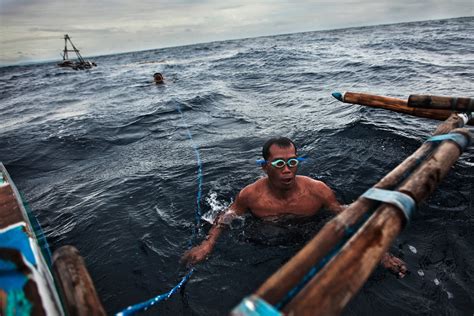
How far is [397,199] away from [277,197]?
2190mm

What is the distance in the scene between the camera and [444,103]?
13.3 ft

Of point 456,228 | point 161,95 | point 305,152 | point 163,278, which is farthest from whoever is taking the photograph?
point 161,95

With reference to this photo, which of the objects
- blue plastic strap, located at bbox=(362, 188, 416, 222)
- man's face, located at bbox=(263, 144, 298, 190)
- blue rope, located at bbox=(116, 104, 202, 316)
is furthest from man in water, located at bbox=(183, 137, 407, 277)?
blue plastic strap, located at bbox=(362, 188, 416, 222)

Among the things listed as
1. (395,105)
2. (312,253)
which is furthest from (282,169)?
(395,105)

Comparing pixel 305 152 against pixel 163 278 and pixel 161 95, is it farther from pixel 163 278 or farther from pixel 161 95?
pixel 161 95

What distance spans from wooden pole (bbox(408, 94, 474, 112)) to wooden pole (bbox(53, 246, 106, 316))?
4.47m

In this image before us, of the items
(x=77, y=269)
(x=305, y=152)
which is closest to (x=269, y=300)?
(x=77, y=269)

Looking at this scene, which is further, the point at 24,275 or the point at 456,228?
the point at 456,228

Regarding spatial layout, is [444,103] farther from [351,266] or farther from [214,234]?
[351,266]

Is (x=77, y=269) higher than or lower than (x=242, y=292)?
higher

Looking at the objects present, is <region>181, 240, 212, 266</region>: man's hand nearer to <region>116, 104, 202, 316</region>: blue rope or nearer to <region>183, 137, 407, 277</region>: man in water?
<region>183, 137, 407, 277</region>: man in water

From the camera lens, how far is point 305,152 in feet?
22.1

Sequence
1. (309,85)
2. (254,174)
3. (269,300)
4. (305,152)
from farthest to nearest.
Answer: (309,85) → (305,152) → (254,174) → (269,300)

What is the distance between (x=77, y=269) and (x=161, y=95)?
52.4 feet
